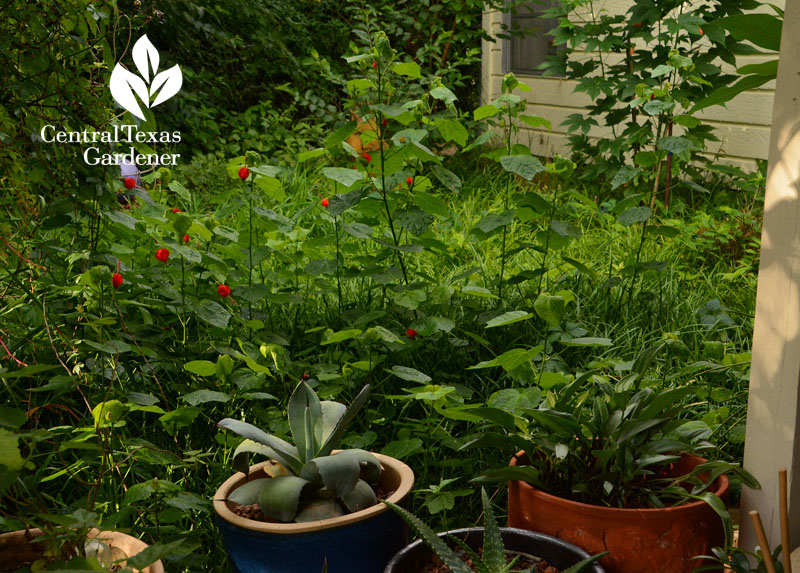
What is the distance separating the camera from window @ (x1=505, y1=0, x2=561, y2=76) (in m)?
7.02

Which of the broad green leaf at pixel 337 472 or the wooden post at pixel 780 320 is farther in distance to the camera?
the broad green leaf at pixel 337 472

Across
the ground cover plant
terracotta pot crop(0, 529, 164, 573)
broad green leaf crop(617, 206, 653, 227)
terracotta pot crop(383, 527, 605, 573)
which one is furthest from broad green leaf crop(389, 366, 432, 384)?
broad green leaf crop(617, 206, 653, 227)

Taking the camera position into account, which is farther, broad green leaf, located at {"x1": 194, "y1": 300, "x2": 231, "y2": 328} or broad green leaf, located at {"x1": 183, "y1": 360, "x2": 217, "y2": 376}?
broad green leaf, located at {"x1": 194, "y1": 300, "x2": 231, "y2": 328}

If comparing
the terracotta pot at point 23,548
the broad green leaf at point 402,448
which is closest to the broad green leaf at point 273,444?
the terracotta pot at point 23,548

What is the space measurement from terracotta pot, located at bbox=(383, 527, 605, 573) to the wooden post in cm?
36

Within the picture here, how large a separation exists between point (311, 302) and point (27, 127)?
1.09m

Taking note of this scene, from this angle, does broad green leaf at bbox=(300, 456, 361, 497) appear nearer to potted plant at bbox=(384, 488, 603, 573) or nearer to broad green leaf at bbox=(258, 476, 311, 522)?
broad green leaf at bbox=(258, 476, 311, 522)

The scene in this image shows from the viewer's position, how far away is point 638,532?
4.87ft

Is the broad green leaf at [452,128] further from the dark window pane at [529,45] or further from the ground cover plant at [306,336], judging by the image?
the dark window pane at [529,45]

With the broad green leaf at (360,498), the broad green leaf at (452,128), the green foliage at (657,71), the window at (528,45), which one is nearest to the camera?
the broad green leaf at (360,498)

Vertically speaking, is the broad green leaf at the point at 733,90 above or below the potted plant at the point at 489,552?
above

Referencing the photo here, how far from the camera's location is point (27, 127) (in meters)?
2.32

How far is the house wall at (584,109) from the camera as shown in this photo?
511 cm

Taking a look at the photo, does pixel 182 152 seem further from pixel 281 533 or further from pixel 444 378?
pixel 281 533
